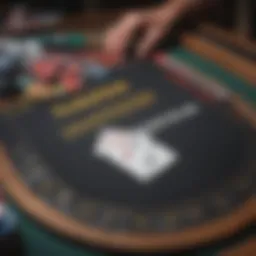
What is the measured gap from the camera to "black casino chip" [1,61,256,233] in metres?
0.91

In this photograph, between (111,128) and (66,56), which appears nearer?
(111,128)

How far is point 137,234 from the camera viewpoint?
88cm

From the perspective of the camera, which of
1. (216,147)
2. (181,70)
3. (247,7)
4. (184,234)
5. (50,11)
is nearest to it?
(184,234)

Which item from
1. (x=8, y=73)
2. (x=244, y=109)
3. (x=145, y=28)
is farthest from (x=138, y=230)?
(x=145, y=28)

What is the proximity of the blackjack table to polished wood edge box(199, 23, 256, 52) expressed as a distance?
2 cm

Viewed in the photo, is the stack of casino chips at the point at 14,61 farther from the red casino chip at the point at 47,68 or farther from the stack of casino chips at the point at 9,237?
the stack of casino chips at the point at 9,237

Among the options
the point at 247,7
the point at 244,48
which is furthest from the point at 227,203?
the point at 247,7

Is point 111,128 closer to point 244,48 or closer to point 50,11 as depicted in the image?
point 244,48

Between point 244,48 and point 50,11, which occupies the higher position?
point 244,48

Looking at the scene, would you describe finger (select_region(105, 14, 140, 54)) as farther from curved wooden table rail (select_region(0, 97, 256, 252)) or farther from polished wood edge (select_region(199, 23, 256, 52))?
curved wooden table rail (select_region(0, 97, 256, 252))

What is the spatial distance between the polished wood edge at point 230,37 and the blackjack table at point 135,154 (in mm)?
15

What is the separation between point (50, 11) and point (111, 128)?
0.84 metres

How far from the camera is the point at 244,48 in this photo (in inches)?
52.4

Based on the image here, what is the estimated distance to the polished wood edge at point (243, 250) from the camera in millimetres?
859
